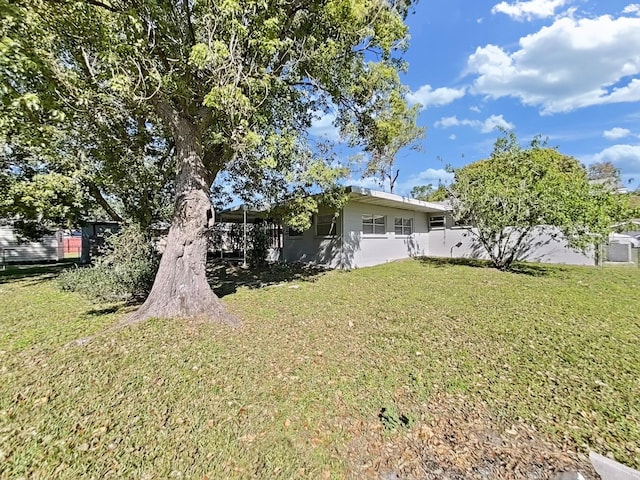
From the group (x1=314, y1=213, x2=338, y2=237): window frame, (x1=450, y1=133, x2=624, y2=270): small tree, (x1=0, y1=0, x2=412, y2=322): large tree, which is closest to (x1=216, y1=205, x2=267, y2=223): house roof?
(x1=314, y1=213, x2=338, y2=237): window frame

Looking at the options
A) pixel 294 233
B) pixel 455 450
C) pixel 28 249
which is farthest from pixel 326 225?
pixel 28 249

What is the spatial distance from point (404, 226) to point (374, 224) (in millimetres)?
2609

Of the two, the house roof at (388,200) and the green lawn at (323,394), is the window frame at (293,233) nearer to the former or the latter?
the house roof at (388,200)

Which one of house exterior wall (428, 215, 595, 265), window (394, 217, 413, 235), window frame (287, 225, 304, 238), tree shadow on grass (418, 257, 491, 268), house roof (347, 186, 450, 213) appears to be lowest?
tree shadow on grass (418, 257, 491, 268)

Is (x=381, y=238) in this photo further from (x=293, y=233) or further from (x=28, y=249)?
(x=28, y=249)

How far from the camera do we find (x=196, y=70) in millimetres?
5148

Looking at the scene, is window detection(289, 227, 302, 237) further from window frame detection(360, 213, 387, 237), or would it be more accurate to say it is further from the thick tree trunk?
the thick tree trunk

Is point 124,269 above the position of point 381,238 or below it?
below

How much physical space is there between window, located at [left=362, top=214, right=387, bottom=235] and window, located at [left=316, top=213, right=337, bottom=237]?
4.61ft

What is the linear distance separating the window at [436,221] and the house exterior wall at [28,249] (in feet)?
71.9

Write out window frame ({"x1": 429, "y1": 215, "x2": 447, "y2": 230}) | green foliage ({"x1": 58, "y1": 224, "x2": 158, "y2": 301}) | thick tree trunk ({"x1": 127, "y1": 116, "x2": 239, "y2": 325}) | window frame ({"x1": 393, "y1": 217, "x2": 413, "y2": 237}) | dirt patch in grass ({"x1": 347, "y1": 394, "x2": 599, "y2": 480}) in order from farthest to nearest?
1. window frame ({"x1": 429, "y1": 215, "x2": 447, "y2": 230})
2. window frame ({"x1": 393, "y1": 217, "x2": 413, "y2": 237})
3. green foliage ({"x1": 58, "y1": 224, "x2": 158, "y2": 301})
4. thick tree trunk ({"x1": 127, "y1": 116, "x2": 239, "y2": 325})
5. dirt patch in grass ({"x1": 347, "y1": 394, "x2": 599, "y2": 480})

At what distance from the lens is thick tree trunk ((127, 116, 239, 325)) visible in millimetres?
5469

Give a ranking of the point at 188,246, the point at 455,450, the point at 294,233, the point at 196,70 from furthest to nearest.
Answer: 1. the point at 294,233
2. the point at 188,246
3. the point at 196,70
4. the point at 455,450

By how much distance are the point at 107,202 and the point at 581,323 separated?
12.8 meters
